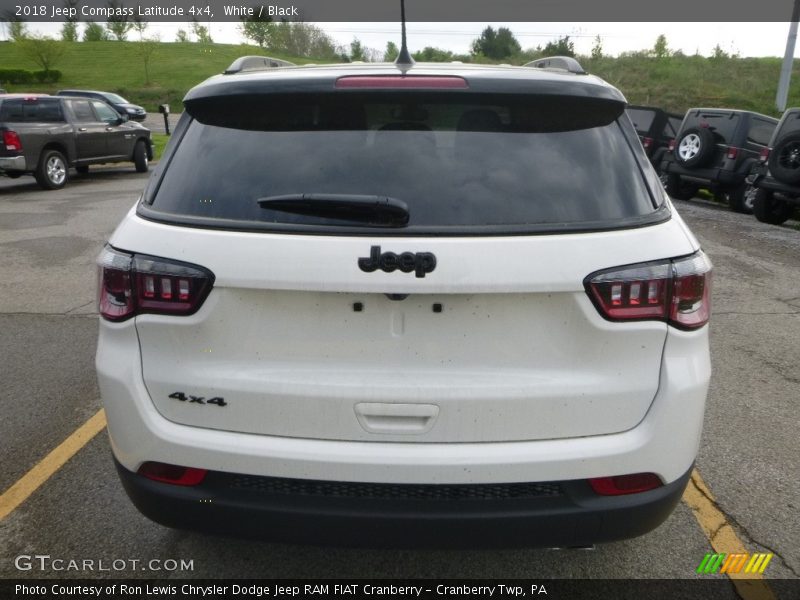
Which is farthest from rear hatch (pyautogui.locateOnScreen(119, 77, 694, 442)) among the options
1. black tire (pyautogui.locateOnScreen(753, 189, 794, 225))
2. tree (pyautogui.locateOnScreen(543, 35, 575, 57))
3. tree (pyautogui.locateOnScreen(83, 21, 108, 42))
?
tree (pyautogui.locateOnScreen(83, 21, 108, 42))

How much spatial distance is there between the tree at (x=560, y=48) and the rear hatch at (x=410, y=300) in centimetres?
6216

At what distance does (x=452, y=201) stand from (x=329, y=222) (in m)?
0.37

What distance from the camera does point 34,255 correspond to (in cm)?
851

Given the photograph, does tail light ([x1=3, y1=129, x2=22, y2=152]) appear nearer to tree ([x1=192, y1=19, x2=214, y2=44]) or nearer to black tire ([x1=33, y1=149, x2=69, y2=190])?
black tire ([x1=33, y1=149, x2=69, y2=190])

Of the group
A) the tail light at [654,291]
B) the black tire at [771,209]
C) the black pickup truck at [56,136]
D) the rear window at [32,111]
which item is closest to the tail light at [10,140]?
the black pickup truck at [56,136]

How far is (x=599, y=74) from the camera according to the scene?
52.0 metres

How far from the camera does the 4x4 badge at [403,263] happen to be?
193 cm

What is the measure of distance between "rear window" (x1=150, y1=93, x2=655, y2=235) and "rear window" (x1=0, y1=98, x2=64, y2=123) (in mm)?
13890

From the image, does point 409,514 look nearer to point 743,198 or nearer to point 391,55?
point 743,198

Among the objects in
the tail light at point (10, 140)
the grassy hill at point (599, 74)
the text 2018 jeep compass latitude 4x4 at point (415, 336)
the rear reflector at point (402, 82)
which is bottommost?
the grassy hill at point (599, 74)

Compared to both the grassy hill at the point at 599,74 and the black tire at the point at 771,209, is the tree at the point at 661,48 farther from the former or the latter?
the black tire at the point at 771,209

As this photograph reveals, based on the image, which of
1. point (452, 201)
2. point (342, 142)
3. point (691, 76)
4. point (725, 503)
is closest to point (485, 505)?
point (452, 201)

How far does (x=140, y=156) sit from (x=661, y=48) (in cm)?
5636

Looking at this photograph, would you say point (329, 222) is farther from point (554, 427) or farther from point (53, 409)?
point (53, 409)
